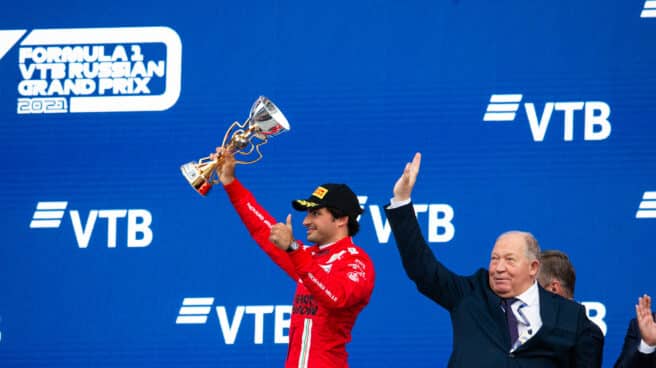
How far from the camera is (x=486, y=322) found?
121 inches

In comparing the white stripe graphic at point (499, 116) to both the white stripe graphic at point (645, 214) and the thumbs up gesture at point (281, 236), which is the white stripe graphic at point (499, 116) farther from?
the thumbs up gesture at point (281, 236)

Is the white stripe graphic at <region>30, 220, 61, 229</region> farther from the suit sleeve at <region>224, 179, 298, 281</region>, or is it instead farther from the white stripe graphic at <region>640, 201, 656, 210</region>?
the white stripe graphic at <region>640, 201, 656, 210</region>

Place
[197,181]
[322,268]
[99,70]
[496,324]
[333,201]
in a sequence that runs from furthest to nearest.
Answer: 1. [99,70]
2. [197,181]
3. [333,201]
4. [322,268]
5. [496,324]

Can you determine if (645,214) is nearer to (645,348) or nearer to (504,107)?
(504,107)

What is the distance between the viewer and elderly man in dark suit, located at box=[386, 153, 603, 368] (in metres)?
3.03

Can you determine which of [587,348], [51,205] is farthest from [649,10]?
[51,205]

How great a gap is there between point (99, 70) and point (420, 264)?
2075 mm

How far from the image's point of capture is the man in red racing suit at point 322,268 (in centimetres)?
330

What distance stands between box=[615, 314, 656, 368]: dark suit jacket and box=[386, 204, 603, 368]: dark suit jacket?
0.12 meters

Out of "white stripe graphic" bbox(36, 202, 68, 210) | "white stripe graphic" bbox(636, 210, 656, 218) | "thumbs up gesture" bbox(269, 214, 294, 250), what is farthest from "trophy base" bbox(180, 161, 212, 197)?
"white stripe graphic" bbox(636, 210, 656, 218)

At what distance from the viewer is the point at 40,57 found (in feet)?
15.4

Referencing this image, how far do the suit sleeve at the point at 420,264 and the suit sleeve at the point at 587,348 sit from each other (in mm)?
328

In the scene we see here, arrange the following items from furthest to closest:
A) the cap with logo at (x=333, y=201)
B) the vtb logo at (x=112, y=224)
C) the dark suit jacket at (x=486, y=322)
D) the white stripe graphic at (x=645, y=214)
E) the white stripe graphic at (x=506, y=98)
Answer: the vtb logo at (x=112, y=224)
the white stripe graphic at (x=506, y=98)
the white stripe graphic at (x=645, y=214)
the cap with logo at (x=333, y=201)
the dark suit jacket at (x=486, y=322)

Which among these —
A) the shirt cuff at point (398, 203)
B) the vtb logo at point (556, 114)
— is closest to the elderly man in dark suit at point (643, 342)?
the shirt cuff at point (398, 203)
